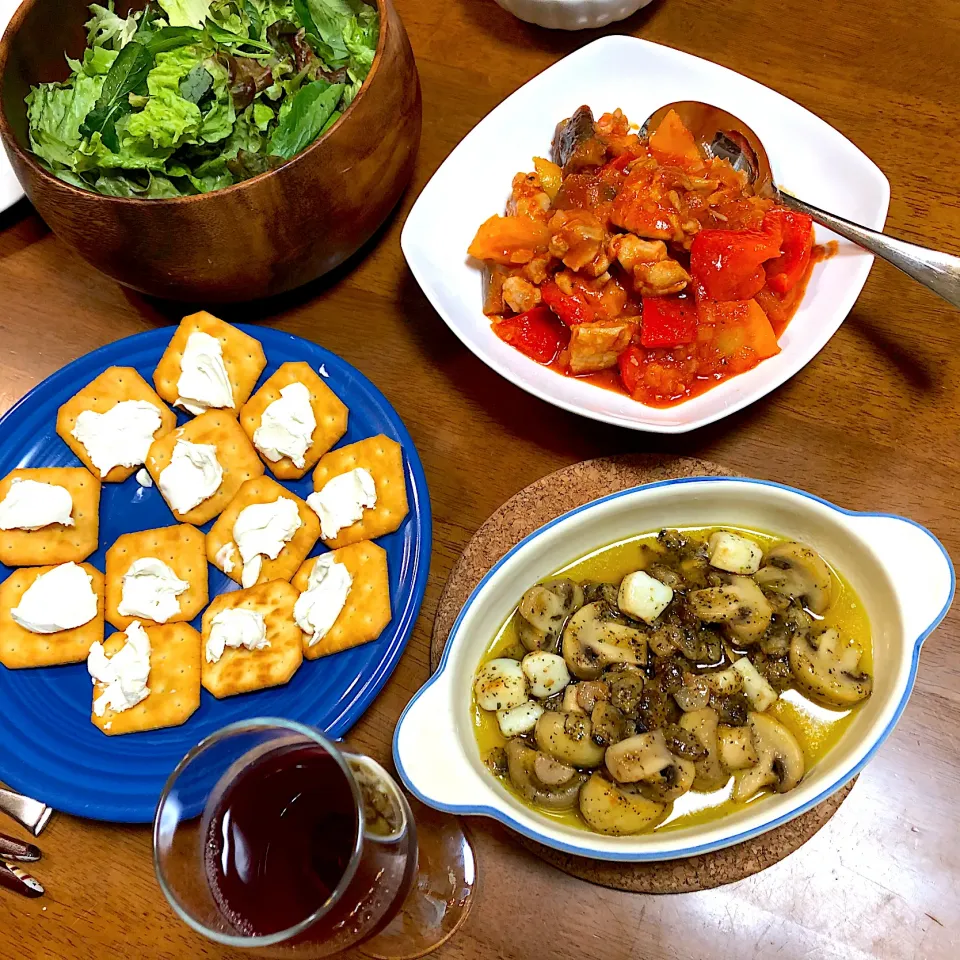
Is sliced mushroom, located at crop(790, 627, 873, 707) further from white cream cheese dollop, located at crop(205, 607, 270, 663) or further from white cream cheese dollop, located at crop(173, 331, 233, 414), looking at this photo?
white cream cheese dollop, located at crop(173, 331, 233, 414)

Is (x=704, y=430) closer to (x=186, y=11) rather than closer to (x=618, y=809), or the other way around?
(x=618, y=809)

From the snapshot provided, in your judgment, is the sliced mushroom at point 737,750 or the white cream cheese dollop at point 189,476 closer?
the sliced mushroom at point 737,750

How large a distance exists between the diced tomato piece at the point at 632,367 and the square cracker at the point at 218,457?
757 mm

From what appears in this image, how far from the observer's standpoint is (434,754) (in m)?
1.30

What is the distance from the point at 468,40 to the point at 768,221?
3.10ft

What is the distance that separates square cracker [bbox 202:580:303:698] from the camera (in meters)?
1.49

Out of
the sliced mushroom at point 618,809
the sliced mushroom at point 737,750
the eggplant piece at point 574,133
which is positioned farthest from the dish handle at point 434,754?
the eggplant piece at point 574,133

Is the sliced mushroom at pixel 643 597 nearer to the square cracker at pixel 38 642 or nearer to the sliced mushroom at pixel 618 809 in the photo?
the sliced mushroom at pixel 618 809

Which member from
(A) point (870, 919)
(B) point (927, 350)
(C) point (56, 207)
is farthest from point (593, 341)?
(A) point (870, 919)

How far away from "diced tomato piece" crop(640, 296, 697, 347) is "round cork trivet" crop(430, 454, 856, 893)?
25 cm

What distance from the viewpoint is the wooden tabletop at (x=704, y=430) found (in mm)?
1445

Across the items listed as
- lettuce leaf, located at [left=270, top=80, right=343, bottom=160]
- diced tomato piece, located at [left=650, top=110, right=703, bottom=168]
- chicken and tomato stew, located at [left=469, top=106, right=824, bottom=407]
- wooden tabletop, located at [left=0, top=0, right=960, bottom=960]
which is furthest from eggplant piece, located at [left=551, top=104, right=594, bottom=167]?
lettuce leaf, located at [left=270, top=80, right=343, bottom=160]

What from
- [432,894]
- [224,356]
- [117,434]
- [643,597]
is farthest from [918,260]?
[117,434]

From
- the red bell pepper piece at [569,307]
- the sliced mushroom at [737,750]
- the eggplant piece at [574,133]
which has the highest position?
the eggplant piece at [574,133]
